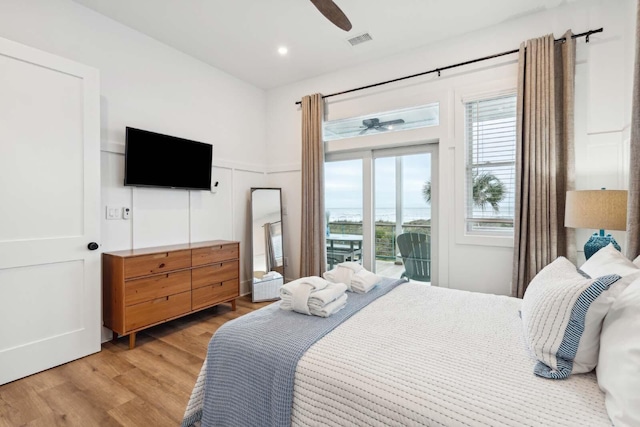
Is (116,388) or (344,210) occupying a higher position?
(344,210)

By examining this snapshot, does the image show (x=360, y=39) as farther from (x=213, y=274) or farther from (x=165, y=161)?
(x=213, y=274)

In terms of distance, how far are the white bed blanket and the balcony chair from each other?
1.89 m

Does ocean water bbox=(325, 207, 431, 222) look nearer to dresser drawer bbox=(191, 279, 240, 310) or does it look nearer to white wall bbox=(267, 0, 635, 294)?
white wall bbox=(267, 0, 635, 294)

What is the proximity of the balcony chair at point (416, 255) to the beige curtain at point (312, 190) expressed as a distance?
102 centimetres

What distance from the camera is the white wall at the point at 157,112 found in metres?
2.55

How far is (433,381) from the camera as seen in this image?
1.05 metres

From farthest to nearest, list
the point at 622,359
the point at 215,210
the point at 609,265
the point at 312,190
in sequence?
the point at 312,190 → the point at 215,210 → the point at 609,265 → the point at 622,359

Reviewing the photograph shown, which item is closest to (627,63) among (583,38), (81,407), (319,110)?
(583,38)

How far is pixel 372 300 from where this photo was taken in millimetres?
1955

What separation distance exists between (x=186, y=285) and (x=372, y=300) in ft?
6.62

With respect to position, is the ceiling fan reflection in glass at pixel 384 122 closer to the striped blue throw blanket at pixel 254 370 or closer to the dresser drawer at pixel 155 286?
the dresser drawer at pixel 155 286

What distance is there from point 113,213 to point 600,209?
3.90 meters

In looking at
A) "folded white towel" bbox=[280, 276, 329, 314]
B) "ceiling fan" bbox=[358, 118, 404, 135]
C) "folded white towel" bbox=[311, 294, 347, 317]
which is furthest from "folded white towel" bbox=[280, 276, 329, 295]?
"ceiling fan" bbox=[358, 118, 404, 135]

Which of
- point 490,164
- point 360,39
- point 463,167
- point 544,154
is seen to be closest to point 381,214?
point 463,167
